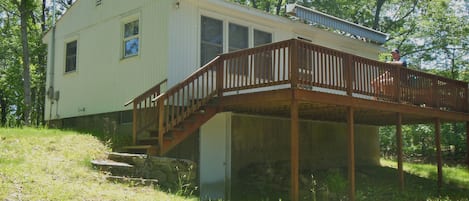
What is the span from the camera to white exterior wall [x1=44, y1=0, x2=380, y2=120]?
12039 mm

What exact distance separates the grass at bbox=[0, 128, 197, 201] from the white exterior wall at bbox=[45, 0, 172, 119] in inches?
83.7

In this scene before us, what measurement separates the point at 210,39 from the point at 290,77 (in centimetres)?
373

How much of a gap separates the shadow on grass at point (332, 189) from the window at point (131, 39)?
14.9 feet

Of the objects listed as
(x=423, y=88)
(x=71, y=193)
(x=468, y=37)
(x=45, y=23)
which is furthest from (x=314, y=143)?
(x=45, y=23)

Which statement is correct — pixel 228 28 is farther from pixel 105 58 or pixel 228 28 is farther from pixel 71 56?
pixel 71 56

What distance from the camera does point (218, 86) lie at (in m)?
11.3

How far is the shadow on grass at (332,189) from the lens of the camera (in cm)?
1188

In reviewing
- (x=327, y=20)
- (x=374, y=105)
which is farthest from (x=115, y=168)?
(x=327, y=20)

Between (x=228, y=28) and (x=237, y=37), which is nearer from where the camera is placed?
(x=228, y=28)

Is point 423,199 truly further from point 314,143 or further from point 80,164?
point 80,164

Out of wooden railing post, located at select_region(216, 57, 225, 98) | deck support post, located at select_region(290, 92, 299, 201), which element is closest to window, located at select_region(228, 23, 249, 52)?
wooden railing post, located at select_region(216, 57, 225, 98)

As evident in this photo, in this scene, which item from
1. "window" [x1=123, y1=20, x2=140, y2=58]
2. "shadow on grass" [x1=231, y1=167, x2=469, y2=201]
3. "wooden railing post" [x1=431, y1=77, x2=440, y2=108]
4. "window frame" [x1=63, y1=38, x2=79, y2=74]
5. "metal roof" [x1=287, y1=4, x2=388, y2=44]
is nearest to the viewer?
"shadow on grass" [x1=231, y1=167, x2=469, y2=201]

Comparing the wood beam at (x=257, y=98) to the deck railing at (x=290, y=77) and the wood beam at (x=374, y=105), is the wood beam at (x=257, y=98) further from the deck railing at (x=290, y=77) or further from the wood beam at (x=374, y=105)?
the wood beam at (x=374, y=105)

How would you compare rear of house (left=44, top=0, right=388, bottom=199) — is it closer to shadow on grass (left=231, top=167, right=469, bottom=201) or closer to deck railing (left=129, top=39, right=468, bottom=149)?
shadow on grass (left=231, top=167, right=469, bottom=201)
